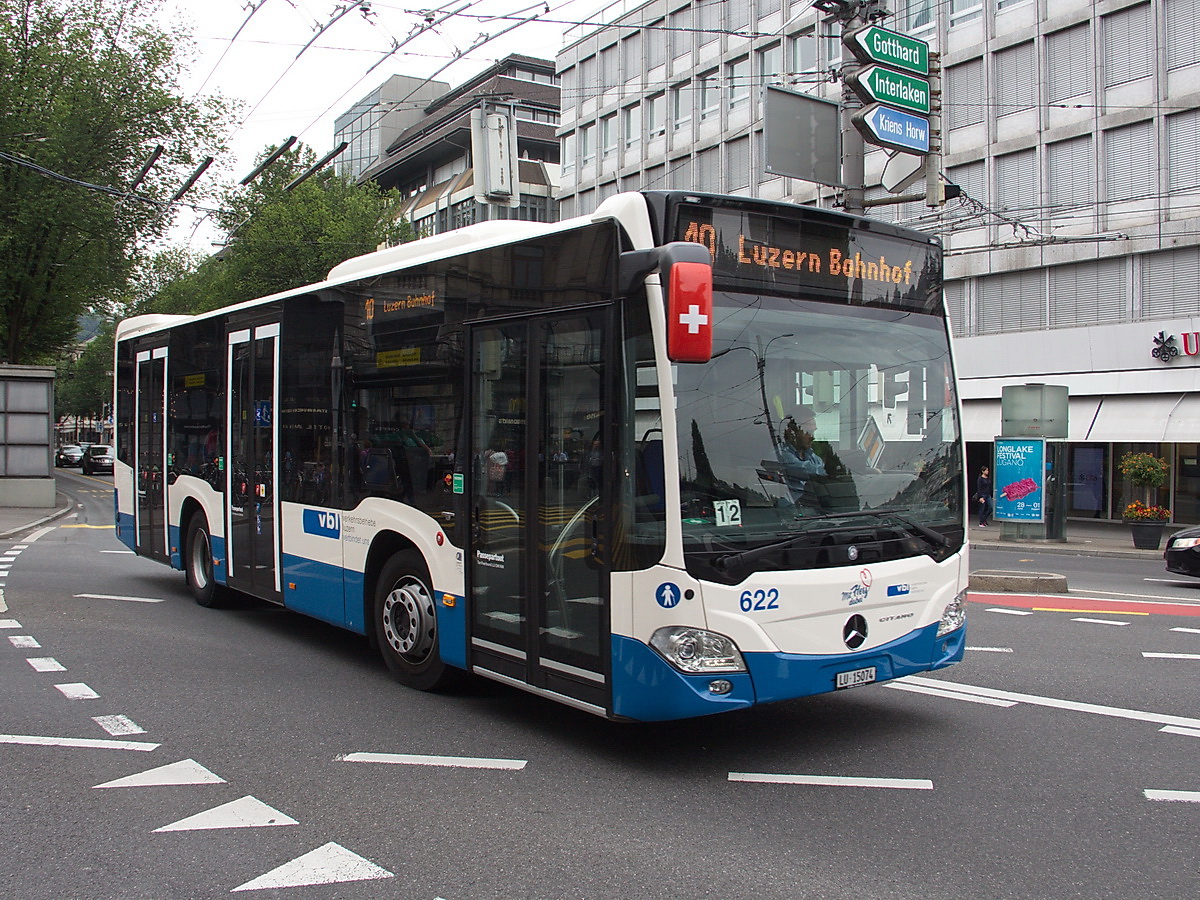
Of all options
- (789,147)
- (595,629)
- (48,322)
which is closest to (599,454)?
(595,629)

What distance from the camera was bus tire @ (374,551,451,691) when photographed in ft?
22.9

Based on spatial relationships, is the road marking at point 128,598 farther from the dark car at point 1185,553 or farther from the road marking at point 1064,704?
the dark car at point 1185,553

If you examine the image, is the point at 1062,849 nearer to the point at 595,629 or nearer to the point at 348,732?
the point at 595,629

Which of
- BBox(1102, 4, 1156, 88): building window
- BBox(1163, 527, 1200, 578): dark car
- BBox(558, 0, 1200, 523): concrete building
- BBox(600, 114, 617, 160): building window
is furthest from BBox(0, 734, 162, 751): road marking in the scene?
BBox(600, 114, 617, 160): building window

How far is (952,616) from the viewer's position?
6254 mm

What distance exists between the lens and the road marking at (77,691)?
7.01m

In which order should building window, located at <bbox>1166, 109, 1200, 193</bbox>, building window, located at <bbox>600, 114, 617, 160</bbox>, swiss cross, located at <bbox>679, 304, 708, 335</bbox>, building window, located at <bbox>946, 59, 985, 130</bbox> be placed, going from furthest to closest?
building window, located at <bbox>600, 114, 617, 160</bbox>
building window, located at <bbox>946, 59, 985, 130</bbox>
building window, located at <bbox>1166, 109, 1200, 193</bbox>
swiss cross, located at <bbox>679, 304, 708, 335</bbox>

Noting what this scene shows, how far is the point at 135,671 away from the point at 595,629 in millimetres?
4047

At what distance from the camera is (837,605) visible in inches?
220

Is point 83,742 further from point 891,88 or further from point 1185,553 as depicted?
point 1185,553

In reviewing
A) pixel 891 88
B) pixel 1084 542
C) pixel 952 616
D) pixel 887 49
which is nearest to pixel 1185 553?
pixel 891 88

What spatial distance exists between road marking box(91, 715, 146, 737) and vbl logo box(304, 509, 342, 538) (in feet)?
6.52

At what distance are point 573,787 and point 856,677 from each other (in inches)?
62.8

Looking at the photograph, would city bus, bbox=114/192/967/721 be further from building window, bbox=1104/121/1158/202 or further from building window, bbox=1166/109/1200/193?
building window, bbox=1104/121/1158/202
